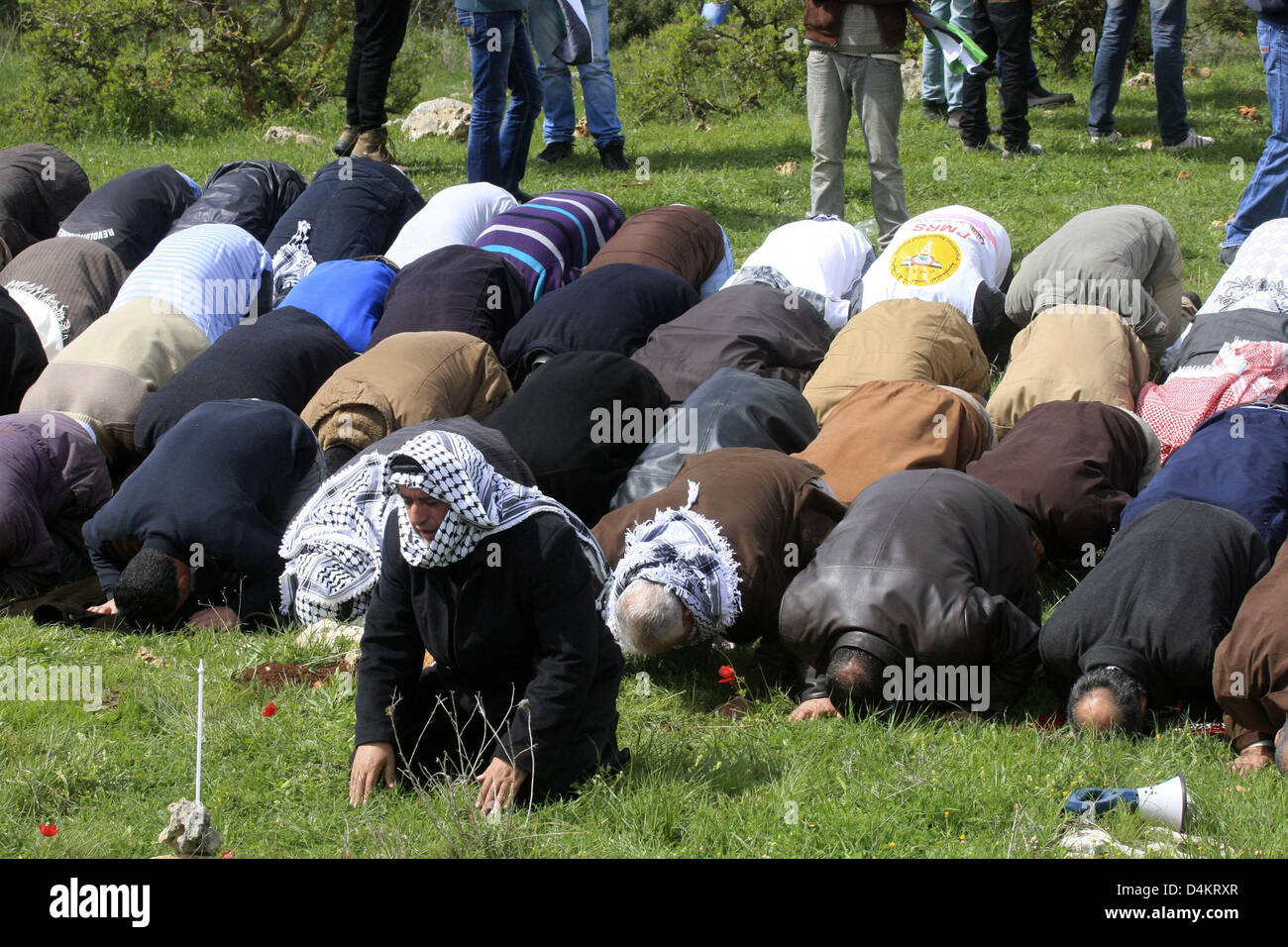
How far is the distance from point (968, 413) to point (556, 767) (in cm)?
248

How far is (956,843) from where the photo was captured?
3.39 meters

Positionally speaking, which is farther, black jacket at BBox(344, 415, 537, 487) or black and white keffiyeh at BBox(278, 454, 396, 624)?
black jacket at BBox(344, 415, 537, 487)

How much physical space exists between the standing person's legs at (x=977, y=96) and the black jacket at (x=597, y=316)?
4.23m

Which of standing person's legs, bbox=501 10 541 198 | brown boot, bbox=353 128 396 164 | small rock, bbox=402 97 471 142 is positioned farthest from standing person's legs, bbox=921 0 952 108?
brown boot, bbox=353 128 396 164

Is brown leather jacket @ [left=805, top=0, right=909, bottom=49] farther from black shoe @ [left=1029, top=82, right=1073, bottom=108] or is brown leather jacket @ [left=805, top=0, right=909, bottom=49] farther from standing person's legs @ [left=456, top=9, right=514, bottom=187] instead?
black shoe @ [left=1029, top=82, right=1073, bottom=108]

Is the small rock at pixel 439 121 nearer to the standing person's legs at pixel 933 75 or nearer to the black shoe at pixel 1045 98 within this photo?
the standing person's legs at pixel 933 75

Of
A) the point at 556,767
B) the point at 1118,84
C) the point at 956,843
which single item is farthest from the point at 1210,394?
the point at 1118,84

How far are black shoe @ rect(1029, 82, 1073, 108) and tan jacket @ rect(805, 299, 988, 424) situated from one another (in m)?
6.24

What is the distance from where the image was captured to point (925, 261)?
21.6ft

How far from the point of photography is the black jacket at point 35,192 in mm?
8242

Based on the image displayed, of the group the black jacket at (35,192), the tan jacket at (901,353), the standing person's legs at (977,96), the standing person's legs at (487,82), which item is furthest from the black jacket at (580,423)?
the standing person's legs at (977,96)

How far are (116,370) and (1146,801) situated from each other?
4567 mm

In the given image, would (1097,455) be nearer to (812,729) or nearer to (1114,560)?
(1114,560)

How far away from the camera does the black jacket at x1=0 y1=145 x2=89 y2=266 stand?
27.0ft
